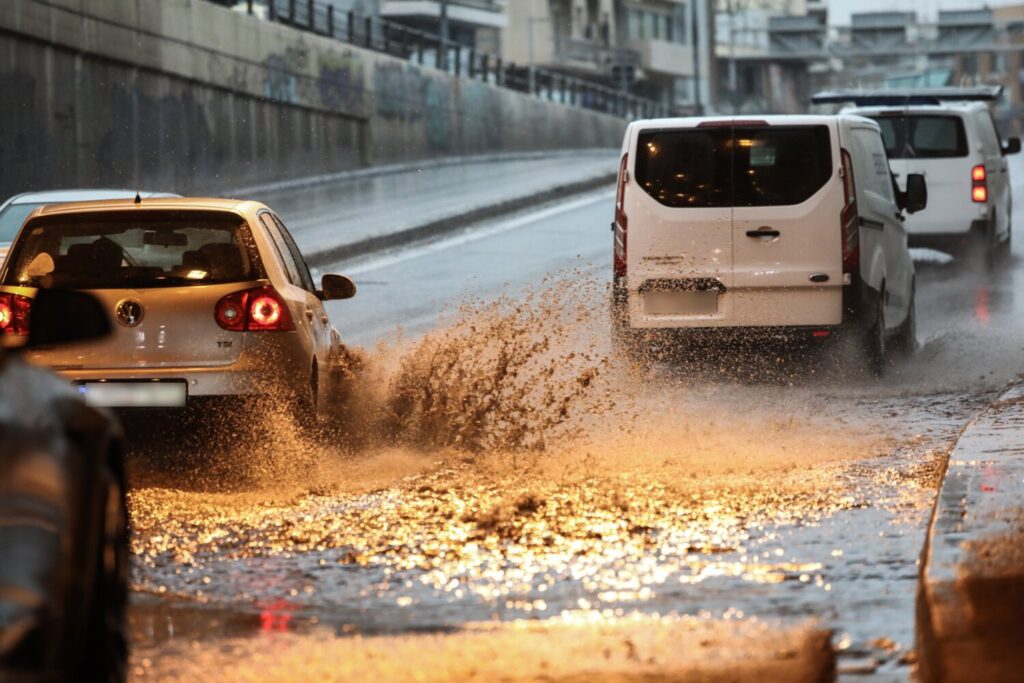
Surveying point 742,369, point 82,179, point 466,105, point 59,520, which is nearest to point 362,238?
point 82,179

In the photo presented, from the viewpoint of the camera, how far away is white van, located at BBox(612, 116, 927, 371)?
12664 mm

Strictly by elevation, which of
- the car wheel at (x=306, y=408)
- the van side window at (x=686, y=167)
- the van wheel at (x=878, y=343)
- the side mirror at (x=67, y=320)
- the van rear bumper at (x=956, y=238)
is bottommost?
the van rear bumper at (x=956, y=238)

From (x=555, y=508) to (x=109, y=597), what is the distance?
364cm

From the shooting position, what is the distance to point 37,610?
3410mm

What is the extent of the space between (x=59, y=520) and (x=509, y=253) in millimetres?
21507

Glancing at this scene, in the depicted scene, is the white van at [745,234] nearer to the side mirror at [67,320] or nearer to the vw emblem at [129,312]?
the vw emblem at [129,312]

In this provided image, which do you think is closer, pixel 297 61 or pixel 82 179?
pixel 82 179

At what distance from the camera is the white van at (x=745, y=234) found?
1266 centimetres

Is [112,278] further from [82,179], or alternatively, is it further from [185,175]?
[185,175]

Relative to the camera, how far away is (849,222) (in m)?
12.7

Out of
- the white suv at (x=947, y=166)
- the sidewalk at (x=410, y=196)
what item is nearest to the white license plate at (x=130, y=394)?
the white suv at (x=947, y=166)

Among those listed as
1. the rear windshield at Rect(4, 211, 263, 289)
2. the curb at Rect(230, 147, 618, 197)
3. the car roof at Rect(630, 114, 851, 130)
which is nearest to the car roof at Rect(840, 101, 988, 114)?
the car roof at Rect(630, 114, 851, 130)

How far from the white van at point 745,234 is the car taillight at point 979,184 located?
27.8 feet

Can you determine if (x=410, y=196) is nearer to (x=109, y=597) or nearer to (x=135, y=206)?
(x=135, y=206)
